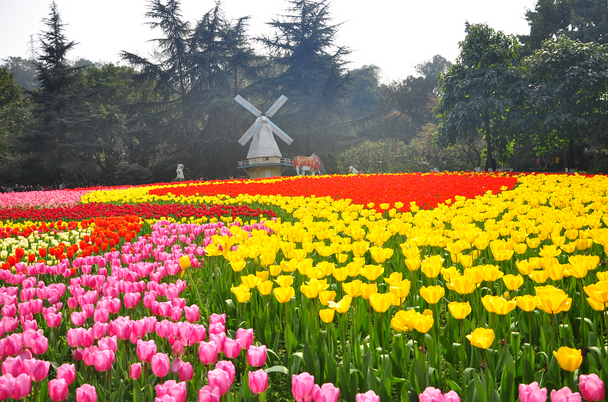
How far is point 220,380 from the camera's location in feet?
4.25

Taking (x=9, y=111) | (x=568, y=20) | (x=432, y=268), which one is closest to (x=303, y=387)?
(x=432, y=268)

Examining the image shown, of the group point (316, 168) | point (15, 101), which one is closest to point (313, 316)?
point (316, 168)

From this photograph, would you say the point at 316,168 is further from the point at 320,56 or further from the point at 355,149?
the point at 320,56

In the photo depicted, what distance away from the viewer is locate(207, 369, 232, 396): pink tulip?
4.24ft

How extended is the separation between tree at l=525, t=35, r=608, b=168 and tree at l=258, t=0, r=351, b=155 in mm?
18196

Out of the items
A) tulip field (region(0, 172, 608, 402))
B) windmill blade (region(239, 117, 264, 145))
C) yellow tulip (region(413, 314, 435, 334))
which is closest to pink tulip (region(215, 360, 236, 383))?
tulip field (region(0, 172, 608, 402))

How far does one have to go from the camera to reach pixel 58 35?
35.4 metres

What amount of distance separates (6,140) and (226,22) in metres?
21.5

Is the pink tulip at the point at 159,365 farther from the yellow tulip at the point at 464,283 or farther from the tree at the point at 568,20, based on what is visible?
the tree at the point at 568,20

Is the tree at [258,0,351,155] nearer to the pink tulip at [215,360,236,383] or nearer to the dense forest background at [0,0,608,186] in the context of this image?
the dense forest background at [0,0,608,186]

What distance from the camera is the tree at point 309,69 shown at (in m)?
36.3

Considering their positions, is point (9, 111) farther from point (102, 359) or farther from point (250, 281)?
point (102, 359)

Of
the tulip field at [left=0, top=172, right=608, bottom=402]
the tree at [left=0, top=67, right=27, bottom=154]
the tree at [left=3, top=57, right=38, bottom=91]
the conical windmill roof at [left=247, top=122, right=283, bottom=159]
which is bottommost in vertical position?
the tulip field at [left=0, top=172, right=608, bottom=402]

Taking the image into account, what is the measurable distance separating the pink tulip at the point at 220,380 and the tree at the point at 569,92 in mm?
22464
